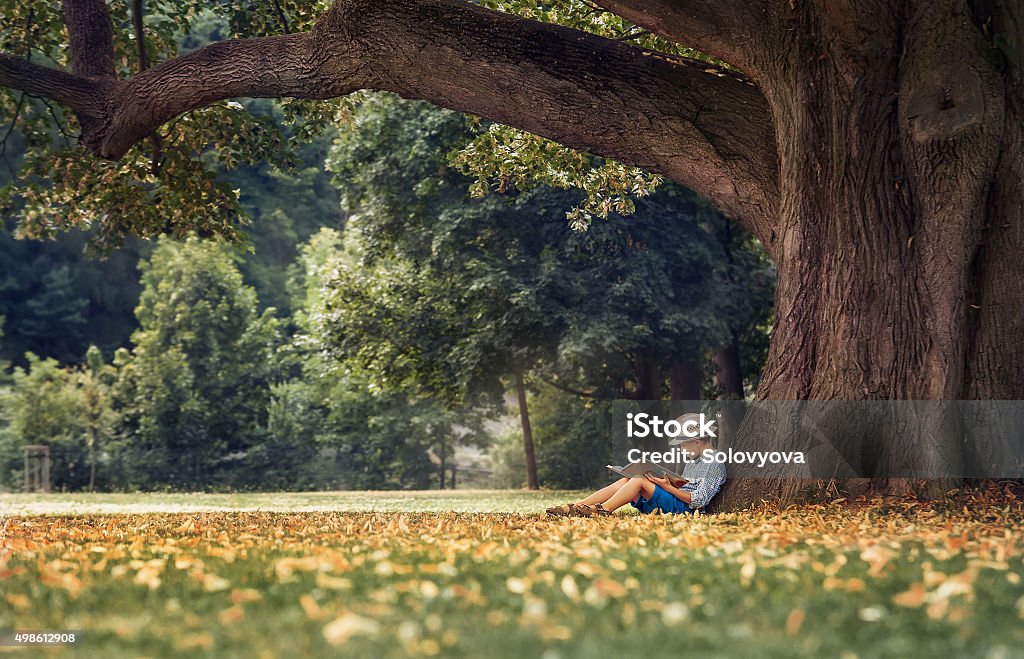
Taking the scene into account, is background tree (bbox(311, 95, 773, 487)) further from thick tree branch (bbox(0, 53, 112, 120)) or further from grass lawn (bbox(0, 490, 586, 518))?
thick tree branch (bbox(0, 53, 112, 120))

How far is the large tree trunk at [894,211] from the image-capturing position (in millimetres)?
8609

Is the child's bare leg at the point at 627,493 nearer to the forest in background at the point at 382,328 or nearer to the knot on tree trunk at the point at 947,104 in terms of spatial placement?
the knot on tree trunk at the point at 947,104

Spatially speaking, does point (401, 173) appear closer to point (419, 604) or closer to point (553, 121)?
point (553, 121)

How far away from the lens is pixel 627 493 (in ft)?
29.7

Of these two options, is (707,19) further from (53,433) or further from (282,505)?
(53,433)

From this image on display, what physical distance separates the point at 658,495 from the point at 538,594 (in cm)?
542

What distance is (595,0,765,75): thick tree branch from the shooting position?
9016mm

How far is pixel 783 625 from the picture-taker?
3.53 metres

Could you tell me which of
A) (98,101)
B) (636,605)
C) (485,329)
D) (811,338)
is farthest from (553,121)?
(485,329)

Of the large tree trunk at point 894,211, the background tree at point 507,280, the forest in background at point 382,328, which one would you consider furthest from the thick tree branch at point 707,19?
the background tree at point 507,280

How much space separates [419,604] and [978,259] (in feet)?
22.8

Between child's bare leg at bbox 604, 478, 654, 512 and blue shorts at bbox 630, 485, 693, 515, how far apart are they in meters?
0.08

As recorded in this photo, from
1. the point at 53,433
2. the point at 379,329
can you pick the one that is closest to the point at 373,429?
the point at 53,433

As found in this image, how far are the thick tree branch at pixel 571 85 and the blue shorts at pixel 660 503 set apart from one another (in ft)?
8.34
